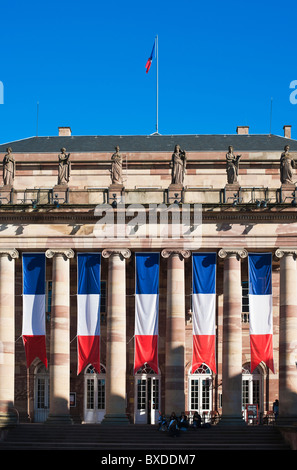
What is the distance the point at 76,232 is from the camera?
188 ft

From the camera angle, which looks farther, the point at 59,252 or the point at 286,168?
the point at 286,168

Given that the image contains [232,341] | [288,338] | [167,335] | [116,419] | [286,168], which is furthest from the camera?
[286,168]

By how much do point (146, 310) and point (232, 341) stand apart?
512 cm

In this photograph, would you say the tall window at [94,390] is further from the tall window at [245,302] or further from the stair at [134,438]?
the tall window at [245,302]

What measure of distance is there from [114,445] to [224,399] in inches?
310

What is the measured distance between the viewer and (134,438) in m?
52.0

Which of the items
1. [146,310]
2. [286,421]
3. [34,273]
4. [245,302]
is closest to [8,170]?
[34,273]

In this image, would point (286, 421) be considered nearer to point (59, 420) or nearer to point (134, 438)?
point (134, 438)

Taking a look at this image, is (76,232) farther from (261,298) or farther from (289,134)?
(289,134)

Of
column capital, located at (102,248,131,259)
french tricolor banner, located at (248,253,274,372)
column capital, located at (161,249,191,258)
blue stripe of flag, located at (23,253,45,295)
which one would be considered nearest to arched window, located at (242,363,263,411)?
french tricolor banner, located at (248,253,274,372)

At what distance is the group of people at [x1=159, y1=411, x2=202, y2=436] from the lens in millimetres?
51656

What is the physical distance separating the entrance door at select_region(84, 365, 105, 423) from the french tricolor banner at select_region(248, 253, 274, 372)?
429 inches
